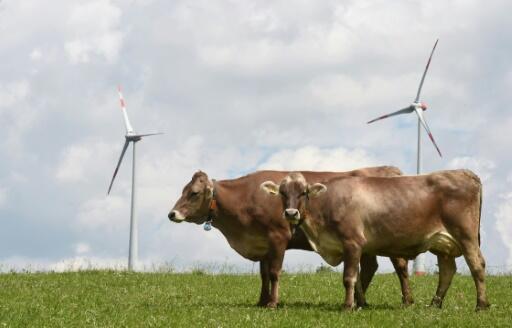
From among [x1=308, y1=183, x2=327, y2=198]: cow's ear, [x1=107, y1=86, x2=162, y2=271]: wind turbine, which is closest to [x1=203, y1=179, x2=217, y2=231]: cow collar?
[x1=308, y1=183, x2=327, y2=198]: cow's ear

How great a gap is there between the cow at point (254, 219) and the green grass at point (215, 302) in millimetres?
635

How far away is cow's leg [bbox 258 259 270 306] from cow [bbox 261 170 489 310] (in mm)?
1465

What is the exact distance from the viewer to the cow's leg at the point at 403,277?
17922 millimetres

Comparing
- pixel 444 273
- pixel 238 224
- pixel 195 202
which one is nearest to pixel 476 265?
pixel 444 273

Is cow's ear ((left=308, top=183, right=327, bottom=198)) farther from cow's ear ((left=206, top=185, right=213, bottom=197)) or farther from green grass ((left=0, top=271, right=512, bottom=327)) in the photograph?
cow's ear ((left=206, top=185, right=213, bottom=197))

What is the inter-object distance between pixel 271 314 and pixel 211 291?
19.7 ft

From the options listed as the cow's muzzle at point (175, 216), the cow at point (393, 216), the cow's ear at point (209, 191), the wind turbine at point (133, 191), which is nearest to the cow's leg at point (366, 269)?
the cow at point (393, 216)

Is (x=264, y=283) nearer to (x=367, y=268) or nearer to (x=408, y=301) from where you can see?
(x=367, y=268)

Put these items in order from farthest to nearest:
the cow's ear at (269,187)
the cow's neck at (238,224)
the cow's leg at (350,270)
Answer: the cow's neck at (238,224) → the cow's ear at (269,187) → the cow's leg at (350,270)

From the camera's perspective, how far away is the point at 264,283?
17.6m

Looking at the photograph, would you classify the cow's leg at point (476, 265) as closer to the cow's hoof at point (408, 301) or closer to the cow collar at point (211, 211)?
the cow's hoof at point (408, 301)

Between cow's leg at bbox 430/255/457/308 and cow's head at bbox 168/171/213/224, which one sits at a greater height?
→ cow's head at bbox 168/171/213/224

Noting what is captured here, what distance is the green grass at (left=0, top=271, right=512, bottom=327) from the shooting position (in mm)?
14570

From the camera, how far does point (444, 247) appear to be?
16.7 m
